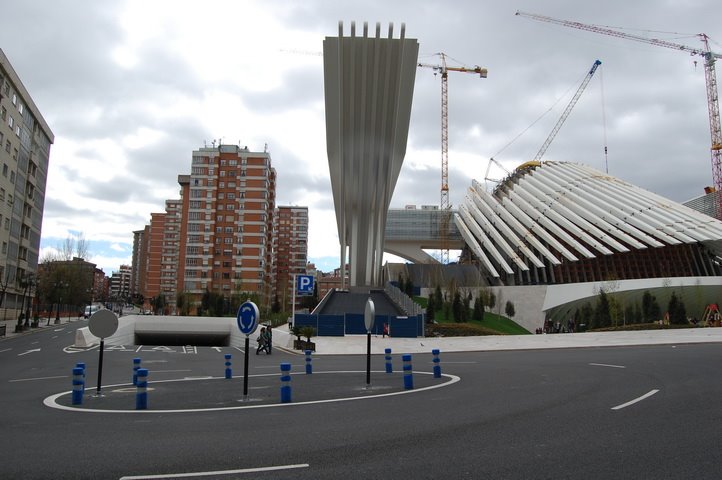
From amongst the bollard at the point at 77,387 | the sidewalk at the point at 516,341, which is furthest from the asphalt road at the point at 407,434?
the sidewalk at the point at 516,341

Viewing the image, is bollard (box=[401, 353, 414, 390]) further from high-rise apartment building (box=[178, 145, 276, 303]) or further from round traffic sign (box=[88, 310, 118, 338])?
high-rise apartment building (box=[178, 145, 276, 303])

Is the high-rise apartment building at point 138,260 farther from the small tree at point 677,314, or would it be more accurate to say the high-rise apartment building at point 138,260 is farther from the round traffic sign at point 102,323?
the round traffic sign at point 102,323

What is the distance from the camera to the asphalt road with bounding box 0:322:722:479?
5.05 metres

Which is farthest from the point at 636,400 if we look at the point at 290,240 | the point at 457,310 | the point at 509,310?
the point at 290,240

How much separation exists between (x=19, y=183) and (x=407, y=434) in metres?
59.0

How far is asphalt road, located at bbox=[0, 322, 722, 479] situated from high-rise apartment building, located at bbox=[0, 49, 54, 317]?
147 feet

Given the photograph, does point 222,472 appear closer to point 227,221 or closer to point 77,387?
point 77,387

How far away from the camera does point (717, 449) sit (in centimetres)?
552

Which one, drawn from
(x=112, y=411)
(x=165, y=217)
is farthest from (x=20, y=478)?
(x=165, y=217)

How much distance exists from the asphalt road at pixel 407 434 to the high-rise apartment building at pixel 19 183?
4468cm

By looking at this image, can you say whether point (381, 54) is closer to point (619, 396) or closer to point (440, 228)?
point (619, 396)

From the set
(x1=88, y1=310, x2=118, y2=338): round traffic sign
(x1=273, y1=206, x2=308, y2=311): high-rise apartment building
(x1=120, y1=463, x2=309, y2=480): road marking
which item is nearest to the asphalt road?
(x1=120, y1=463, x2=309, y2=480): road marking

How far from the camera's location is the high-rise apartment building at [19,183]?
4822 cm

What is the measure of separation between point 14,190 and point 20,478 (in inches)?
2237
